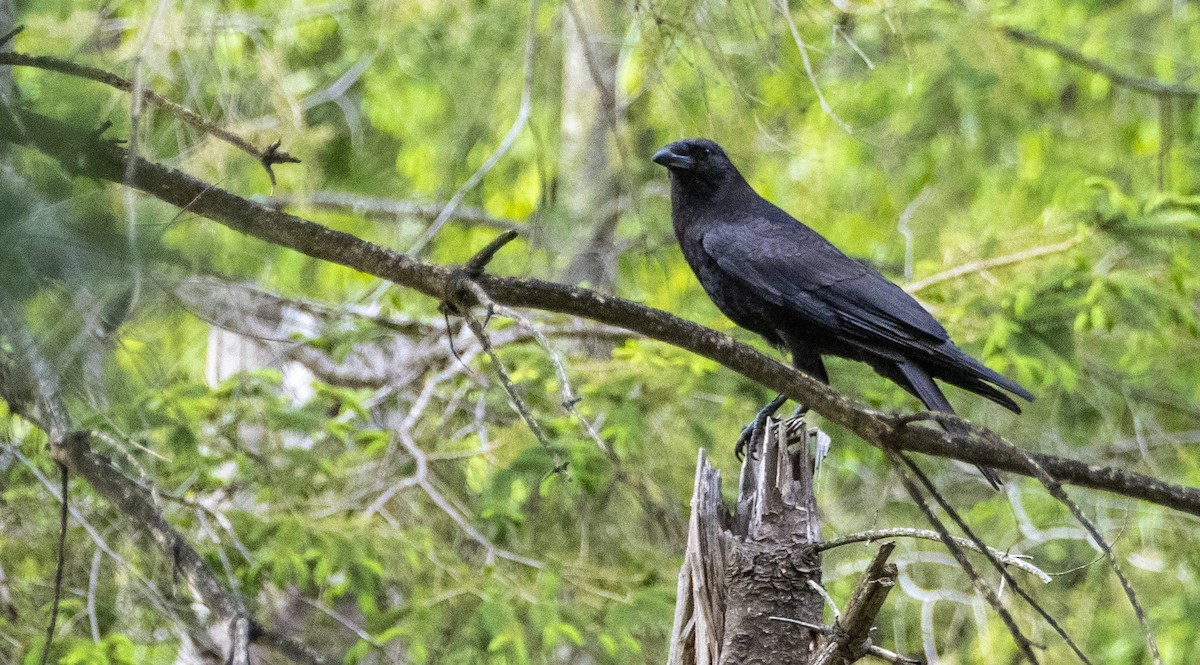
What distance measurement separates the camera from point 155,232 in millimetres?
2023

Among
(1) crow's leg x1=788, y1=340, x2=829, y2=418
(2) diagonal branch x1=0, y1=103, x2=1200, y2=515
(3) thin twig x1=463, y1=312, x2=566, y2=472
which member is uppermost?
(1) crow's leg x1=788, y1=340, x2=829, y2=418

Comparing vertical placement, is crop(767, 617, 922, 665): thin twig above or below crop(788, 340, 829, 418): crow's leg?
below

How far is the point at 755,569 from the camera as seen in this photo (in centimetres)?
281

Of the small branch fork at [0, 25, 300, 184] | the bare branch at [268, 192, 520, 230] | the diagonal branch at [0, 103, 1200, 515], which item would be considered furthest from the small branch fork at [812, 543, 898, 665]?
the bare branch at [268, 192, 520, 230]

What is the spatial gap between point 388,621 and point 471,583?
445mm

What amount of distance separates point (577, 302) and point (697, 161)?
238 centimetres

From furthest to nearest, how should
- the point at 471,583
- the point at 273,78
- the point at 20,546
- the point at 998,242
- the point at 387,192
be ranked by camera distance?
the point at 387,192, the point at 998,242, the point at 471,583, the point at 273,78, the point at 20,546

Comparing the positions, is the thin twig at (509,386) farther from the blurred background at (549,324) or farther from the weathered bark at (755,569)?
the weathered bark at (755,569)

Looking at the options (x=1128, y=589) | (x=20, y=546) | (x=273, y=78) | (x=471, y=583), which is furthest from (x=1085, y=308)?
(x=20, y=546)

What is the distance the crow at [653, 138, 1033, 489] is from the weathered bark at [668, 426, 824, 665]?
2.43 feet

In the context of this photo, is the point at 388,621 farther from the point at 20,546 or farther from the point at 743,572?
the point at 743,572

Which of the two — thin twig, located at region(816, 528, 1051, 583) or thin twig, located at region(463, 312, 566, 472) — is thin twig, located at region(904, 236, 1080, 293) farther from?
thin twig, located at region(463, 312, 566, 472)

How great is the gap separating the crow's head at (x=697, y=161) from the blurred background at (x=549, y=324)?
92 millimetres

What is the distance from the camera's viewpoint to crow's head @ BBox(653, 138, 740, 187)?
4.70 meters
